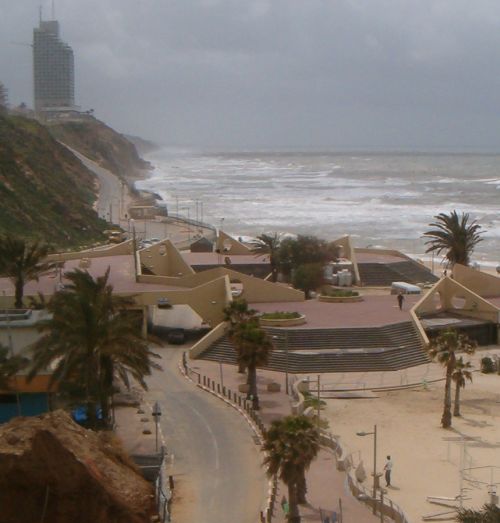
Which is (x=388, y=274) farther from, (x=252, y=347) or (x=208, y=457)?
(x=208, y=457)

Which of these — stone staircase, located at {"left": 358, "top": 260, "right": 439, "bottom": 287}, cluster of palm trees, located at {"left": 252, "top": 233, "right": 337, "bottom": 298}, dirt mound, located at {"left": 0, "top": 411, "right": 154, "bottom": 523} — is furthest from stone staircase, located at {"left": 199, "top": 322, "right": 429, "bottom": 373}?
dirt mound, located at {"left": 0, "top": 411, "right": 154, "bottom": 523}

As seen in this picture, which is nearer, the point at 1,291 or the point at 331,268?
the point at 1,291

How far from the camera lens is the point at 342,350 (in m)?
38.3

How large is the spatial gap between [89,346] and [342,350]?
16.2m

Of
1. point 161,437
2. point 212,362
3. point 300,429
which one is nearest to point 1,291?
point 212,362

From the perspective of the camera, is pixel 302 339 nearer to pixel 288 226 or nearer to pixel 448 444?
pixel 448 444

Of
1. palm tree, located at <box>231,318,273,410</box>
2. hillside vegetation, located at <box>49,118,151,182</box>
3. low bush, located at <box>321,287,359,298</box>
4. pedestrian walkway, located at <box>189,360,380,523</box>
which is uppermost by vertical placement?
hillside vegetation, located at <box>49,118,151,182</box>

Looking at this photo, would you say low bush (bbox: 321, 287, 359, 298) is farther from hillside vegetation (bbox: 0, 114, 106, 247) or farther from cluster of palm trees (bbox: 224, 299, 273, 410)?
hillside vegetation (bbox: 0, 114, 106, 247)

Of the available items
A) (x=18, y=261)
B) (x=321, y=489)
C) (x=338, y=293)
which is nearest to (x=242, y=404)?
(x=321, y=489)

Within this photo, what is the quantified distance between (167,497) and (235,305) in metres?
13.8

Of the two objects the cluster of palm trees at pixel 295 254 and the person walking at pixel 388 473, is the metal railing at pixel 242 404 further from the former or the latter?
the cluster of palm trees at pixel 295 254

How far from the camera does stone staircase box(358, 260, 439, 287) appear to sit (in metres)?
55.1

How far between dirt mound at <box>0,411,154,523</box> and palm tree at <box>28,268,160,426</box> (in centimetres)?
586

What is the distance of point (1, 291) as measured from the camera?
140ft
